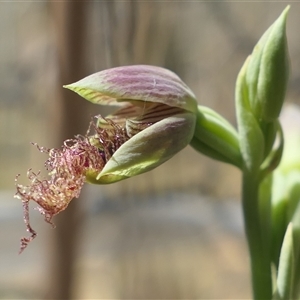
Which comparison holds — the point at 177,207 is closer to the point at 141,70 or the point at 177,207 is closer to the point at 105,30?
the point at 105,30

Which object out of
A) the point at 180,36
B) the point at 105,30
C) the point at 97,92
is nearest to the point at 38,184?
the point at 97,92

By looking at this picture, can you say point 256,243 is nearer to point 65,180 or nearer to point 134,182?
point 65,180

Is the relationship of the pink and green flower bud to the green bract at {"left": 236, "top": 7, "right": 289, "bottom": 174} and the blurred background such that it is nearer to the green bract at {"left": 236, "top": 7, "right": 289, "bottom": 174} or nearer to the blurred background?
the green bract at {"left": 236, "top": 7, "right": 289, "bottom": 174}

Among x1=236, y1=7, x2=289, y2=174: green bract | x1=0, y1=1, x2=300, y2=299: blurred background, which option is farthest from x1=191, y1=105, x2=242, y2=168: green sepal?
x1=0, y1=1, x2=300, y2=299: blurred background

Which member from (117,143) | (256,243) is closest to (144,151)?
(117,143)

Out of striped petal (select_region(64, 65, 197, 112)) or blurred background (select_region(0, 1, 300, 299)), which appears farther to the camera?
blurred background (select_region(0, 1, 300, 299))

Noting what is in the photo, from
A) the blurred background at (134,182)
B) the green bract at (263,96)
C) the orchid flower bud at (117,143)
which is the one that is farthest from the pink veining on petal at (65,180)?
the blurred background at (134,182)
